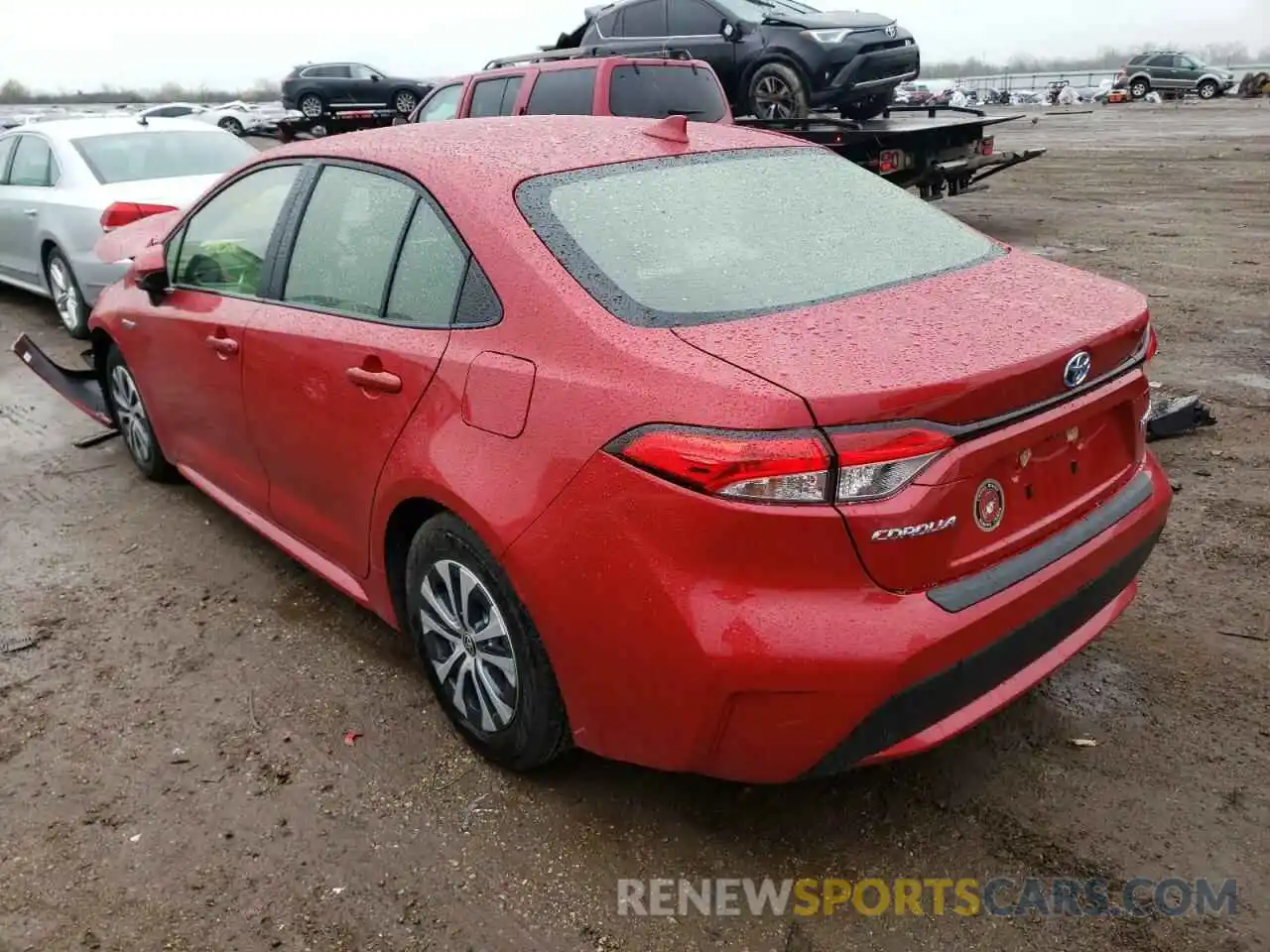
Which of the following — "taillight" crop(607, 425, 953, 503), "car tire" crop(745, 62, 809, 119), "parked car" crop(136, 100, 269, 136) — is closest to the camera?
"taillight" crop(607, 425, 953, 503)

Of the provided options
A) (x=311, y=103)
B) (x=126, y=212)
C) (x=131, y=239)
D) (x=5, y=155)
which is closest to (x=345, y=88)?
(x=311, y=103)

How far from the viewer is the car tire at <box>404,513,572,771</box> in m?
2.52

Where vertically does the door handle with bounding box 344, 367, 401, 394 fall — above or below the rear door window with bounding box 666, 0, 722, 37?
below

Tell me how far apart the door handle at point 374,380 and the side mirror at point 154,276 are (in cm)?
156

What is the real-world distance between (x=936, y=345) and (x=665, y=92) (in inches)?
300

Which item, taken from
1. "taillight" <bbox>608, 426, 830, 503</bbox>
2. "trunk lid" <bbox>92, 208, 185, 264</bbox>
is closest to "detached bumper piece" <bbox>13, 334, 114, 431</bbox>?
"trunk lid" <bbox>92, 208, 185, 264</bbox>

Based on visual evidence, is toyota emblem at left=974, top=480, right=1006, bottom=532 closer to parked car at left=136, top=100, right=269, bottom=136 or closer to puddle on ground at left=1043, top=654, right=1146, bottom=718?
puddle on ground at left=1043, top=654, right=1146, bottom=718

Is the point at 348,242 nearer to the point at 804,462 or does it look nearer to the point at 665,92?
the point at 804,462

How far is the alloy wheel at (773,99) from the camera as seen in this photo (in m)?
12.1

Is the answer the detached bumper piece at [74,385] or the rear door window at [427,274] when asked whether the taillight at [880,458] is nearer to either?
the rear door window at [427,274]

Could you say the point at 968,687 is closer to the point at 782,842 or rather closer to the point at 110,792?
the point at 782,842

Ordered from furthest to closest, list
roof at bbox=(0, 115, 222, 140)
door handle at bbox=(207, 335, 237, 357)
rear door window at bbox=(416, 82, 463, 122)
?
rear door window at bbox=(416, 82, 463, 122) < roof at bbox=(0, 115, 222, 140) < door handle at bbox=(207, 335, 237, 357)

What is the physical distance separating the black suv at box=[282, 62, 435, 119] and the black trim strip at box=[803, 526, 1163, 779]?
99.8 feet

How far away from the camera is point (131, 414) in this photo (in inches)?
191
